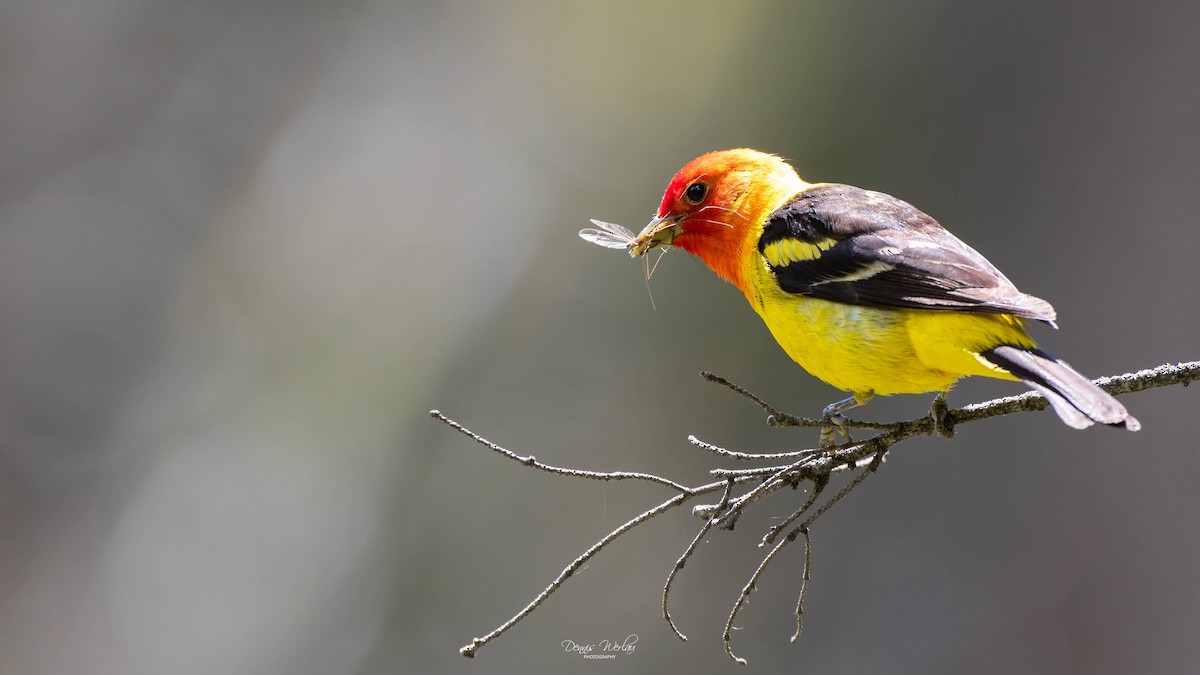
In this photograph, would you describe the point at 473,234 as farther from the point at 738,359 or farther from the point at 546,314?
the point at 738,359

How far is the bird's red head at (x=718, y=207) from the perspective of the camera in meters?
4.41

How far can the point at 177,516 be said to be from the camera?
9.95 meters

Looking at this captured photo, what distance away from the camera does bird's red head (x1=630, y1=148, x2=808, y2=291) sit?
441 cm

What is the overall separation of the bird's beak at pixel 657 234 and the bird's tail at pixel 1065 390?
5.55 feet

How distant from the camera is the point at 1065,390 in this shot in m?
2.77

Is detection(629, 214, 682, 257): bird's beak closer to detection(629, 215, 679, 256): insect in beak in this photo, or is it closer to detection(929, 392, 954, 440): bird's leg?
detection(629, 215, 679, 256): insect in beak

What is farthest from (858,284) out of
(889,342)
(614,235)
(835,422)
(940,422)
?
(614,235)

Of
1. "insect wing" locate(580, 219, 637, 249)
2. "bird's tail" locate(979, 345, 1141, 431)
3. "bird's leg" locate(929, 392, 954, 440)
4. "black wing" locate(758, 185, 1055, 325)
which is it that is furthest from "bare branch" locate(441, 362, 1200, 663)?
"insect wing" locate(580, 219, 637, 249)

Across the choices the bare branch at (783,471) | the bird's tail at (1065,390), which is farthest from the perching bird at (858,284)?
the bare branch at (783,471)

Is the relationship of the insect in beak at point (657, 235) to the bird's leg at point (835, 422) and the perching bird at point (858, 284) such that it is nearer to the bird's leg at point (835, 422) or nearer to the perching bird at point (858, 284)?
the perching bird at point (858, 284)

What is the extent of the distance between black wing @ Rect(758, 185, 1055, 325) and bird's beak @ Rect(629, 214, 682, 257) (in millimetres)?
454

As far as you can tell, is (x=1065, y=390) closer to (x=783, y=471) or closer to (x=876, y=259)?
(x=783, y=471)

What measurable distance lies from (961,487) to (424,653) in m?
4.89

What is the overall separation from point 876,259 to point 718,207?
2.71 ft
